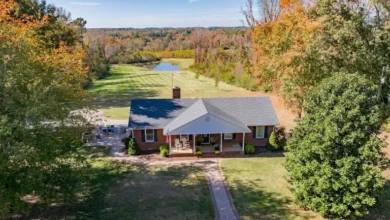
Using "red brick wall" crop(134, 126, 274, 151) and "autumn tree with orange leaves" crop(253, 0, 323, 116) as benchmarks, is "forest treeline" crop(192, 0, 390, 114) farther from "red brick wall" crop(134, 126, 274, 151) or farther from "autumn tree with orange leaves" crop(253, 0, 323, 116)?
"red brick wall" crop(134, 126, 274, 151)

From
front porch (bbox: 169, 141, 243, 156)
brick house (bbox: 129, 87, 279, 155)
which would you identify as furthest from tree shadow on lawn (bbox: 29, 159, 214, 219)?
brick house (bbox: 129, 87, 279, 155)

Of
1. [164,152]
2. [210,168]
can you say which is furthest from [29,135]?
[210,168]

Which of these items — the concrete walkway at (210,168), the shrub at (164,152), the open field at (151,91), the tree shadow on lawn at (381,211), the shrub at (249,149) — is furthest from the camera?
the open field at (151,91)

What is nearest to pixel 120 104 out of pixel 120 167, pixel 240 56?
pixel 120 167

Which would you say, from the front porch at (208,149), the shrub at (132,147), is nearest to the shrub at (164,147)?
the front porch at (208,149)

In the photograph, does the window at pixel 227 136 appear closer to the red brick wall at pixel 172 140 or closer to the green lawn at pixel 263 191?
the red brick wall at pixel 172 140

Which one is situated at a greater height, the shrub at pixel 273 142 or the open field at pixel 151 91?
the open field at pixel 151 91
